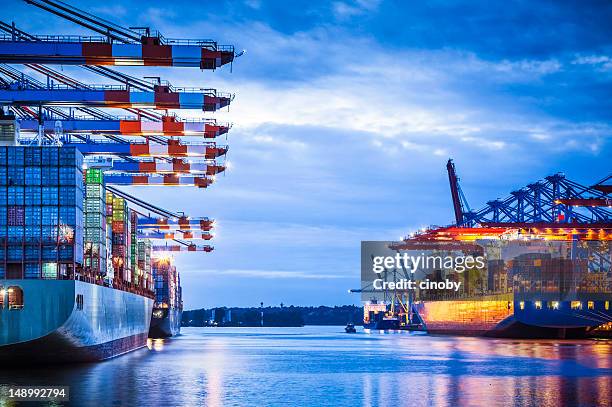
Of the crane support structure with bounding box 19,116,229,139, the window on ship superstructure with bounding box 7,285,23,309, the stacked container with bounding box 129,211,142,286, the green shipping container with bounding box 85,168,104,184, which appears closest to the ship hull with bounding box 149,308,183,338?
the stacked container with bounding box 129,211,142,286

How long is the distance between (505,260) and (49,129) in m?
68.8

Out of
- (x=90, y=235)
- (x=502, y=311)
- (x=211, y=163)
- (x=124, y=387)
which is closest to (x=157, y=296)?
(x=502, y=311)

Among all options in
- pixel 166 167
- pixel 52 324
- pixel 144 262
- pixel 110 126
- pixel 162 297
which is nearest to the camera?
pixel 52 324

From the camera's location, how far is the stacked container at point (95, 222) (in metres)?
45.3

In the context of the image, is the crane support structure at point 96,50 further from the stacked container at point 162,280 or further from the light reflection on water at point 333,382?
the stacked container at point 162,280

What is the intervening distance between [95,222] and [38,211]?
7.77 metres

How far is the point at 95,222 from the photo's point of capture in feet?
150

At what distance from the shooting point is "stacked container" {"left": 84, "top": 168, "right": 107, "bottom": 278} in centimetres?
4534

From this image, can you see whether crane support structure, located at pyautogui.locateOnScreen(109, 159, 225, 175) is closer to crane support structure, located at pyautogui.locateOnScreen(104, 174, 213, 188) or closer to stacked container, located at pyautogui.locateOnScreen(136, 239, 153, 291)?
crane support structure, located at pyautogui.locateOnScreen(104, 174, 213, 188)

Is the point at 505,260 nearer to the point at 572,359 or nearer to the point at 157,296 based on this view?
the point at 157,296

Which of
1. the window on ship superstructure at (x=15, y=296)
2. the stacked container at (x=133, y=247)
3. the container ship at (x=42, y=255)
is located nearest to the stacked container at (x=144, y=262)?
the stacked container at (x=133, y=247)

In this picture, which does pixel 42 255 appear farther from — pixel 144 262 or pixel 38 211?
pixel 144 262

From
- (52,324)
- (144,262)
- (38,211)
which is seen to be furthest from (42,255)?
(144,262)

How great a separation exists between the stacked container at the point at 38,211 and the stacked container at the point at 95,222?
6170 mm
